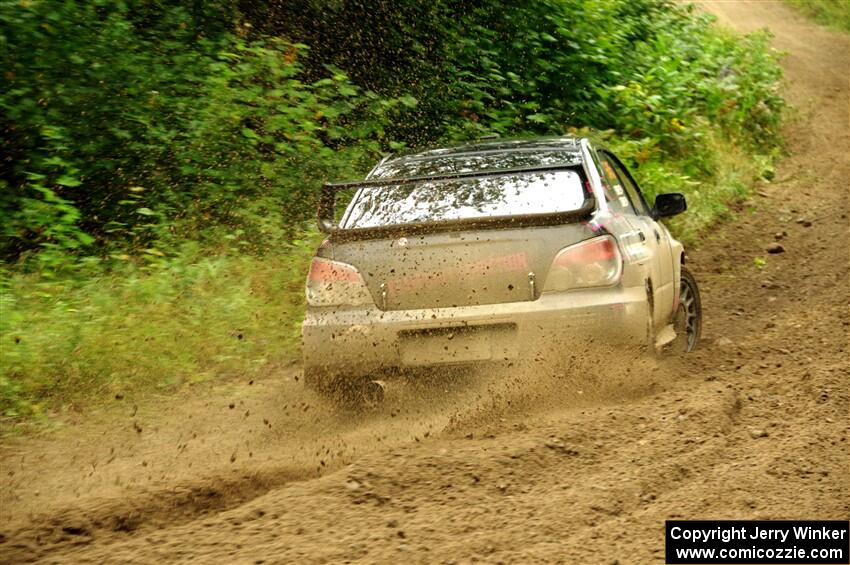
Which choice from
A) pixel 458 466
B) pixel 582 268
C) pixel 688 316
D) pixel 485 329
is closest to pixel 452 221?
pixel 485 329

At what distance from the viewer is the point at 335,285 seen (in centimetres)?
584

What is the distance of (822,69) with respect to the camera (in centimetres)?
2439

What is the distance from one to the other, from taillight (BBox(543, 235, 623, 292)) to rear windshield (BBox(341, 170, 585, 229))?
0.79ft

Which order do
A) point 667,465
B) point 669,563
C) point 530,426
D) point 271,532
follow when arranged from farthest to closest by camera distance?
point 530,426
point 667,465
point 271,532
point 669,563

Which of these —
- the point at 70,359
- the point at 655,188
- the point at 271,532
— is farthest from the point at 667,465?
the point at 655,188

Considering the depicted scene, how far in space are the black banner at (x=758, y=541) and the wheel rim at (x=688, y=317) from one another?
11.6 ft

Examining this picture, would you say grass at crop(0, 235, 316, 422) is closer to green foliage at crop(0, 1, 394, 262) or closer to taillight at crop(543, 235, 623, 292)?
green foliage at crop(0, 1, 394, 262)

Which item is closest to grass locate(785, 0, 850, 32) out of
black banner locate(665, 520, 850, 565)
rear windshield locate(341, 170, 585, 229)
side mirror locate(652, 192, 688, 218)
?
side mirror locate(652, 192, 688, 218)

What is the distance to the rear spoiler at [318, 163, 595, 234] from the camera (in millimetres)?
5672

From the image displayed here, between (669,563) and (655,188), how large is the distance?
32.4 feet

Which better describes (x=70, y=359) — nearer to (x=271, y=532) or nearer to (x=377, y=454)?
(x=377, y=454)

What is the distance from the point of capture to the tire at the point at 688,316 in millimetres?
7352

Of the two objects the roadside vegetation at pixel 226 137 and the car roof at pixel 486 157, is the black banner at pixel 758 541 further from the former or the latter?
the roadside vegetation at pixel 226 137

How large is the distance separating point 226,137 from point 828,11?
25.5m
